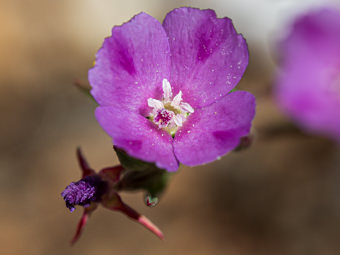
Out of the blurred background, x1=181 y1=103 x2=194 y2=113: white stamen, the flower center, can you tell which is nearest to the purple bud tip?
the flower center

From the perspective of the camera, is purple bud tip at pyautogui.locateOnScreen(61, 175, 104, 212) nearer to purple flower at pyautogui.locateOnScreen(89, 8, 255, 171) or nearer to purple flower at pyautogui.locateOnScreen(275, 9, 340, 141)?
purple flower at pyautogui.locateOnScreen(89, 8, 255, 171)

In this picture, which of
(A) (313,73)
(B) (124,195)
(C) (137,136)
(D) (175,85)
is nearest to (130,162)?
(C) (137,136)

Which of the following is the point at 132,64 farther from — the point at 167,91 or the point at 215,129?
the point at 215,129

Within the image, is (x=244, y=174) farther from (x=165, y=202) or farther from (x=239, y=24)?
(x=239, y=24)

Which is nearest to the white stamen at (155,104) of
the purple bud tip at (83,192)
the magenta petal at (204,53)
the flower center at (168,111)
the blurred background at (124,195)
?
the flower center at (168,111)

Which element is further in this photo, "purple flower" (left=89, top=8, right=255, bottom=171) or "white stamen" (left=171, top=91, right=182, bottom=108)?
"white stamen" (left=171, top=91, right=182, bottom=108)
